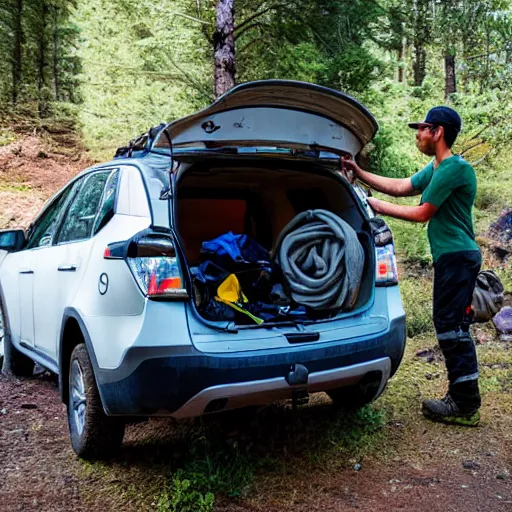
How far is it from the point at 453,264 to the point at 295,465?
1701 mm

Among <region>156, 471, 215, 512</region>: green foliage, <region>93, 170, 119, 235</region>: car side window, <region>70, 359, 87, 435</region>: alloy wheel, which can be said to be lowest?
<region>156, 471, 215, 512</region>: green foliage

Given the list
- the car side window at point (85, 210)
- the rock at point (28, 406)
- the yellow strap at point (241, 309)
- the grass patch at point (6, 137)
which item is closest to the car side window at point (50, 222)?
the car side window at point (85, 210)

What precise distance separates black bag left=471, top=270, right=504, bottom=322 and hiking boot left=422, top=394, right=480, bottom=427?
42.1 inches

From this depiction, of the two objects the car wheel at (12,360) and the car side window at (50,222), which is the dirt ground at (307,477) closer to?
the car wheel at (12,360)

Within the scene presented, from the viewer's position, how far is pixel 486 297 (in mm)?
4898

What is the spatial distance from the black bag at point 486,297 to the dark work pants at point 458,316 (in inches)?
35.1

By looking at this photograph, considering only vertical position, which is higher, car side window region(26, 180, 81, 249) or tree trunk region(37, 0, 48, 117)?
tree trunk region(37, 0, 48, 117)

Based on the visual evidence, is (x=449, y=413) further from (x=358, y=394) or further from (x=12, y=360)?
(x=12, y=360)

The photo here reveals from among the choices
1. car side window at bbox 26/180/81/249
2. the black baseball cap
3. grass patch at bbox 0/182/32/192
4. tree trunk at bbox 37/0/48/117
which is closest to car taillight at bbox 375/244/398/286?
the black baseball cap

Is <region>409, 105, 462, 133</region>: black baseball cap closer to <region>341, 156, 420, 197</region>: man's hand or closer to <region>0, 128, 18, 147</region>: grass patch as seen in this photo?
<region>341, 156, 420, 197</region>: man's hand

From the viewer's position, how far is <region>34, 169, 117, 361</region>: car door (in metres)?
3.53

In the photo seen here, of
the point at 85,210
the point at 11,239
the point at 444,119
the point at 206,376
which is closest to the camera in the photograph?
the point at 206,376

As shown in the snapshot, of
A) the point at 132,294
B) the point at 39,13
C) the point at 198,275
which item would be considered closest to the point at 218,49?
the point at 198,275

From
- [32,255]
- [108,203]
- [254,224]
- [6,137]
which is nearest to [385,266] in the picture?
[254,224]
